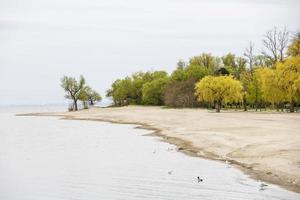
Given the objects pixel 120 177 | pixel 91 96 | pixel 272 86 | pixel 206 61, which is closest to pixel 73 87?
pixel 91 96

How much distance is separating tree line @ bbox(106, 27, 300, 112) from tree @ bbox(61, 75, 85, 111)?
8.55 metres

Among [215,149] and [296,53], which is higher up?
[296,53]

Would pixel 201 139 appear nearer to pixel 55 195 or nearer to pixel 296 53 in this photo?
pixel 55 195

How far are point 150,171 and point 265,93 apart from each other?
4199 cm

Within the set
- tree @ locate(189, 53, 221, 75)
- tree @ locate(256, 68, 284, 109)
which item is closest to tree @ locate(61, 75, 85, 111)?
tree @ locate(189, 53, 221, 75)

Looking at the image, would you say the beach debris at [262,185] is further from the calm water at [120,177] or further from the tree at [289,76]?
the tree at [289,76]

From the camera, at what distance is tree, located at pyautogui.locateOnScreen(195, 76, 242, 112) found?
68062mm

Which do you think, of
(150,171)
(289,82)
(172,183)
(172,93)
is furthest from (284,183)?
(172,93)

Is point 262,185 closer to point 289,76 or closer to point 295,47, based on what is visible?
point 289,76

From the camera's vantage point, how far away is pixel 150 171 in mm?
19922

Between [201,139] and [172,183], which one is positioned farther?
[201,139]

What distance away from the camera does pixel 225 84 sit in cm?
6838

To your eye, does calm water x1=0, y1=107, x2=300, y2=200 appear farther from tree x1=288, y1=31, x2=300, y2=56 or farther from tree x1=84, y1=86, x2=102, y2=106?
tree x1=84, y1=86, x2=102, y2=106

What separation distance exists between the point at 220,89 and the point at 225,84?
129 centimetres
